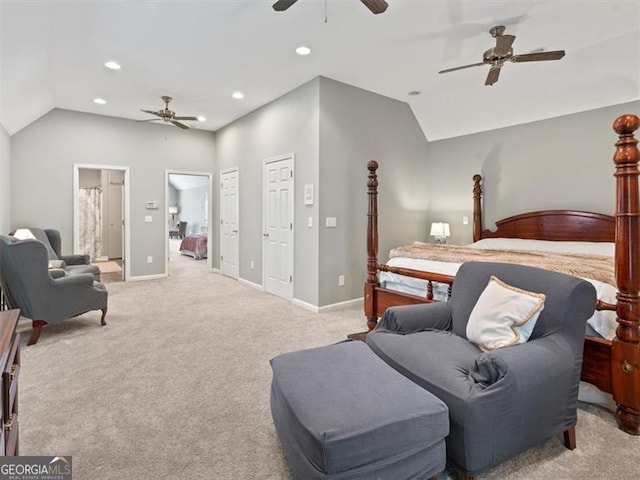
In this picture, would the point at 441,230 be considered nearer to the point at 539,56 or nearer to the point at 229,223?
the point at 539,56

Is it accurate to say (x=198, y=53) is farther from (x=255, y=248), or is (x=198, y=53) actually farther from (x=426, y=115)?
(x=426, y=115)

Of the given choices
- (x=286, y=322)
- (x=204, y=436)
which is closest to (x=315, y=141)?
(x=286, y=322)

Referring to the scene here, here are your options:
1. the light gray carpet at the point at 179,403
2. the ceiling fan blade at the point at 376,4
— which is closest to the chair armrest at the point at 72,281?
the light gray carpet at the point at 179,403

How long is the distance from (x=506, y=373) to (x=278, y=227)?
4103 millimetres

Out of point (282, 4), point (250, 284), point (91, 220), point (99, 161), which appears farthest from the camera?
point (91, 220)

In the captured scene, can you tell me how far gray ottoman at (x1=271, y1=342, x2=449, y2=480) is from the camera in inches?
50.9

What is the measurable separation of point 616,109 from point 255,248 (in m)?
5.25

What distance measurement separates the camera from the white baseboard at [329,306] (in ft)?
14.7

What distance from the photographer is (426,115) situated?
5598 mm

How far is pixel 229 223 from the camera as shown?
271 inches

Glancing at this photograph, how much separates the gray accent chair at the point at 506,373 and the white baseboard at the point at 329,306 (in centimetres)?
228

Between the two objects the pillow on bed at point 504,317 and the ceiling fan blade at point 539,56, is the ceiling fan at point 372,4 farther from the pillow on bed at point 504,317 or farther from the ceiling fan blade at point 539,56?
the pillow on bed at point 504,317

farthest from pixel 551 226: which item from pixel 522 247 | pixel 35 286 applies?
pixel 35 286

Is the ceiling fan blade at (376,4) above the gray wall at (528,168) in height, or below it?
above
